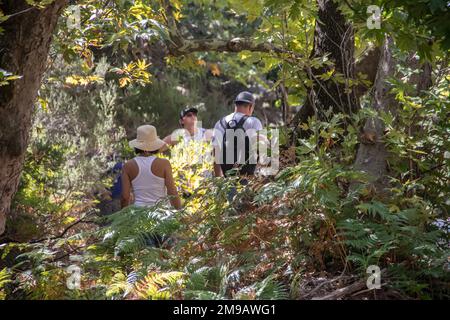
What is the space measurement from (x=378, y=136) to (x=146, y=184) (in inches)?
85.7

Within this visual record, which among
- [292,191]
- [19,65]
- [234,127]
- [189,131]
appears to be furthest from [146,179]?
[189,131]

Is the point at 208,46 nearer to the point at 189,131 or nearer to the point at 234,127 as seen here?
the point at 234,127

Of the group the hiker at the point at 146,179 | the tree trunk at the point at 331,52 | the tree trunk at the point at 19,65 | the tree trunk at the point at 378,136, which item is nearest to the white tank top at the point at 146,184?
the hiker at the point at 146,179

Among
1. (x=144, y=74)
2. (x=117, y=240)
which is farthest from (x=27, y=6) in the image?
(x=144, y=74)

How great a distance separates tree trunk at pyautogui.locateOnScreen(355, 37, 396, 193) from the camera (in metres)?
5.11

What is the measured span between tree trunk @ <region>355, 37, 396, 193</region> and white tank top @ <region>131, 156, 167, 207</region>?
1942mm

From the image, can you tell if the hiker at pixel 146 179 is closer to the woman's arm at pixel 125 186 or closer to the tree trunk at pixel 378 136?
the woman's arm at pixel 125 186

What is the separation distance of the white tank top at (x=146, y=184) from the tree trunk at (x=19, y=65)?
1622mm

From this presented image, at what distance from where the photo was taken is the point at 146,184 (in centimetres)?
650

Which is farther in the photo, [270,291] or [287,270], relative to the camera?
[287,270]

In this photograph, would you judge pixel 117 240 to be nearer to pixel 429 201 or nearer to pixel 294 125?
pixel 429 201

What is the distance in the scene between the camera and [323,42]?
21.8ft

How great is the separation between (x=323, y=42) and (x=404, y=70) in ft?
4.29

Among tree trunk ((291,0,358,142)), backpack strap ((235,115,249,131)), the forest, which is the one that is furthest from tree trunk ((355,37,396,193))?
backpack strap ((235,115,249,131))
